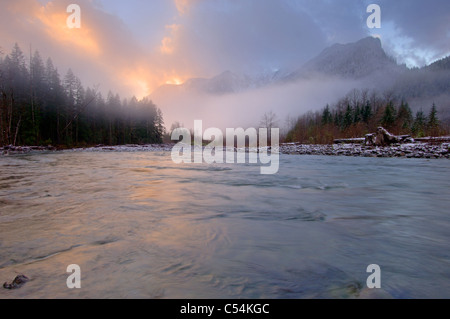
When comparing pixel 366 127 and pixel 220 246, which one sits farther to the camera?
pixel 366 127

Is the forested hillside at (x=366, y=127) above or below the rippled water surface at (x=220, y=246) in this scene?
above

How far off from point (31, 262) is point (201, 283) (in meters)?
1.32

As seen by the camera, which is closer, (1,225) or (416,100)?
(1,225)

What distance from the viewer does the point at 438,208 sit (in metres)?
3.65

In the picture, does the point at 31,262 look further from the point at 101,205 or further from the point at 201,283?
the point at 101,205

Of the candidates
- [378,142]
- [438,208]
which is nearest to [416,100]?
[378,142]

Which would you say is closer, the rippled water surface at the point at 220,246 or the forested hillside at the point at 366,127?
the rippled water surface at the point at 220,246

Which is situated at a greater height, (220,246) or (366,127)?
(366,127)

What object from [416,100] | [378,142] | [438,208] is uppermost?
[416,100]

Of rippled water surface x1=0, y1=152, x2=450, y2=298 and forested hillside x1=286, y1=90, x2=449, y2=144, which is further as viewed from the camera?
forested hillside x1=286, y1=90, x2=449, y2=144

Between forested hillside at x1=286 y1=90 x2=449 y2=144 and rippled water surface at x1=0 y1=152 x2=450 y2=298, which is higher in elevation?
forested hillside at x1=286 y1=90 x2=449 y2=144

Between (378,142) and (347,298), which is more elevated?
(378,142)

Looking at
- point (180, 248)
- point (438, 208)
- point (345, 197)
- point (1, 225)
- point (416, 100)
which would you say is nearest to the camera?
point (180, 248)
